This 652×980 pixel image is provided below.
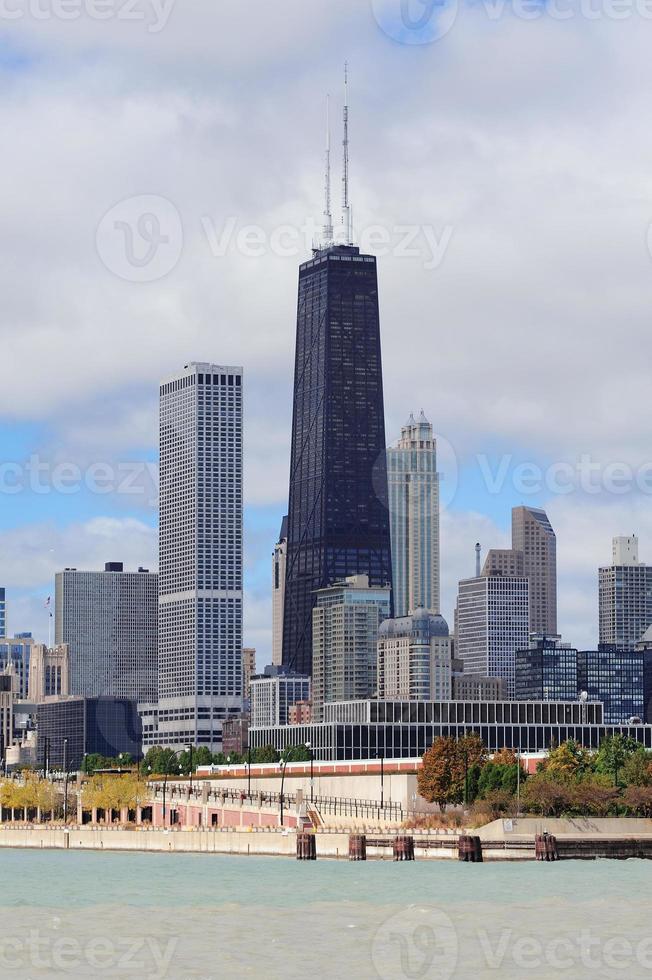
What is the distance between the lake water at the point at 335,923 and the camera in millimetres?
83438

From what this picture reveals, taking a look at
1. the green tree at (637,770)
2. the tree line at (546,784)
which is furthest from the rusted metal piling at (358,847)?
the green tree at (637,770)

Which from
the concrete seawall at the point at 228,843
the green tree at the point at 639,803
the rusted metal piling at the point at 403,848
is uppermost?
the green tree at the point at 639,803

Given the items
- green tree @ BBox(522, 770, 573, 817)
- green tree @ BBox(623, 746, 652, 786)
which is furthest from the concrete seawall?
green tree @ BBox(623, 746, 652, 786)

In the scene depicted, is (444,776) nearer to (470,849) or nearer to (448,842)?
(448,842)

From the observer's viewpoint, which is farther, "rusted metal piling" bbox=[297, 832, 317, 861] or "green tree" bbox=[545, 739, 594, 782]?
"green tree" bbox=[545, 739, 594, 782]

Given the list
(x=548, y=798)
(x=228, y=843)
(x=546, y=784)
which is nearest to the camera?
(x=548, y=798)

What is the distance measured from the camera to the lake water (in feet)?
274

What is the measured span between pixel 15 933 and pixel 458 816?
85.1m

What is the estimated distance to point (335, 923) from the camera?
324 ft

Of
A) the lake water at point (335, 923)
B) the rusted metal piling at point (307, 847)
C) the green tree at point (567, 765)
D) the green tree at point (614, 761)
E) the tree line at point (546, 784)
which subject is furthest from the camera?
the green tree at point (567, 765)

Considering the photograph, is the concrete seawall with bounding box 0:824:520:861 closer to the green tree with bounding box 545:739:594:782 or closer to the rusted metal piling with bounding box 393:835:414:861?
the rusted metal piling with bounding box 393:835:414:861

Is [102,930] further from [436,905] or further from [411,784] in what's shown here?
[411,784]

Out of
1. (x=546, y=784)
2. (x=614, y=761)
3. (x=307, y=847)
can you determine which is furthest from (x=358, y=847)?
(x=614, y=761)

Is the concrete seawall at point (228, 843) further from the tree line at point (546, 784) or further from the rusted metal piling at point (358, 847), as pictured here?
the tree line at point (546, 784)
